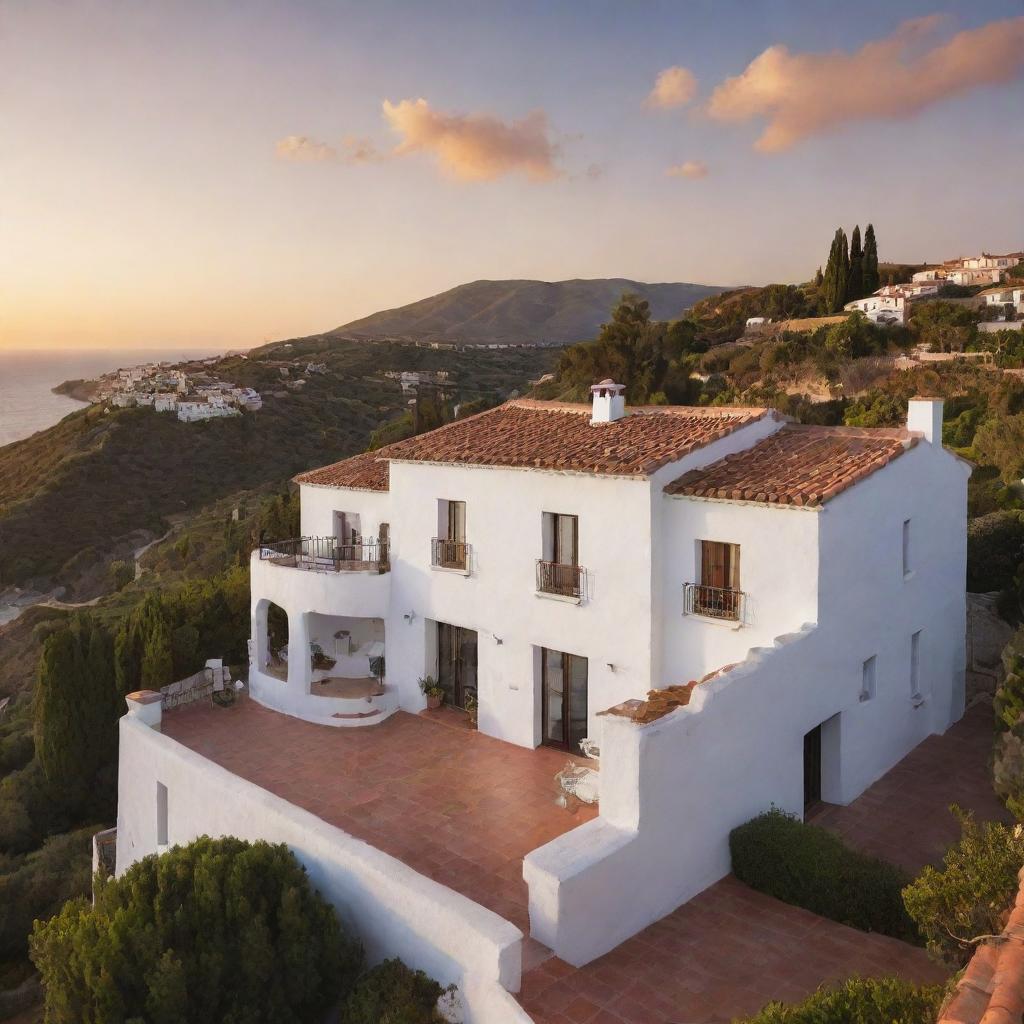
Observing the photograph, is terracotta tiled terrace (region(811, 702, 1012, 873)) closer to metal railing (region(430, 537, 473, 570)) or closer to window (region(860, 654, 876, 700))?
window (region(860, 654, 876, 700))

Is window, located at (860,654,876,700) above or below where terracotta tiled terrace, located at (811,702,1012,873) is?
above

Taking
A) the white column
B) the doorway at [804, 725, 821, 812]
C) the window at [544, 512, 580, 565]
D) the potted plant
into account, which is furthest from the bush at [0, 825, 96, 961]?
the doorway at [804, 725, 821, 812]

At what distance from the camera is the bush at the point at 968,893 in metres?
7.51

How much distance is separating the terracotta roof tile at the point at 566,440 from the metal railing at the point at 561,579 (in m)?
1.78

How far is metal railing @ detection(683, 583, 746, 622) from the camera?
1359cm

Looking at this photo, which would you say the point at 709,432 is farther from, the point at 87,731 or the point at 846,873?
the point at 87,731

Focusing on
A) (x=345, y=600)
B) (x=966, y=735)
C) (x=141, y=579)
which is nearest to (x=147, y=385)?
(x=141, y=579)

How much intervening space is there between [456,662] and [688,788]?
7.87 meters

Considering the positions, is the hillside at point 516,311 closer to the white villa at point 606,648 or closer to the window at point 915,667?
the white villa at point 606,648

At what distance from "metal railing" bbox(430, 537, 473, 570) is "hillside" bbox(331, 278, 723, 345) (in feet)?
397

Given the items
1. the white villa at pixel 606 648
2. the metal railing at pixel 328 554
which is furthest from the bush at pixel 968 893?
the metal railing at pixel 328 554

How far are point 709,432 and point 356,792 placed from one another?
340 inches

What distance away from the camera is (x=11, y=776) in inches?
898

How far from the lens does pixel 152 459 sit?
64188mm
